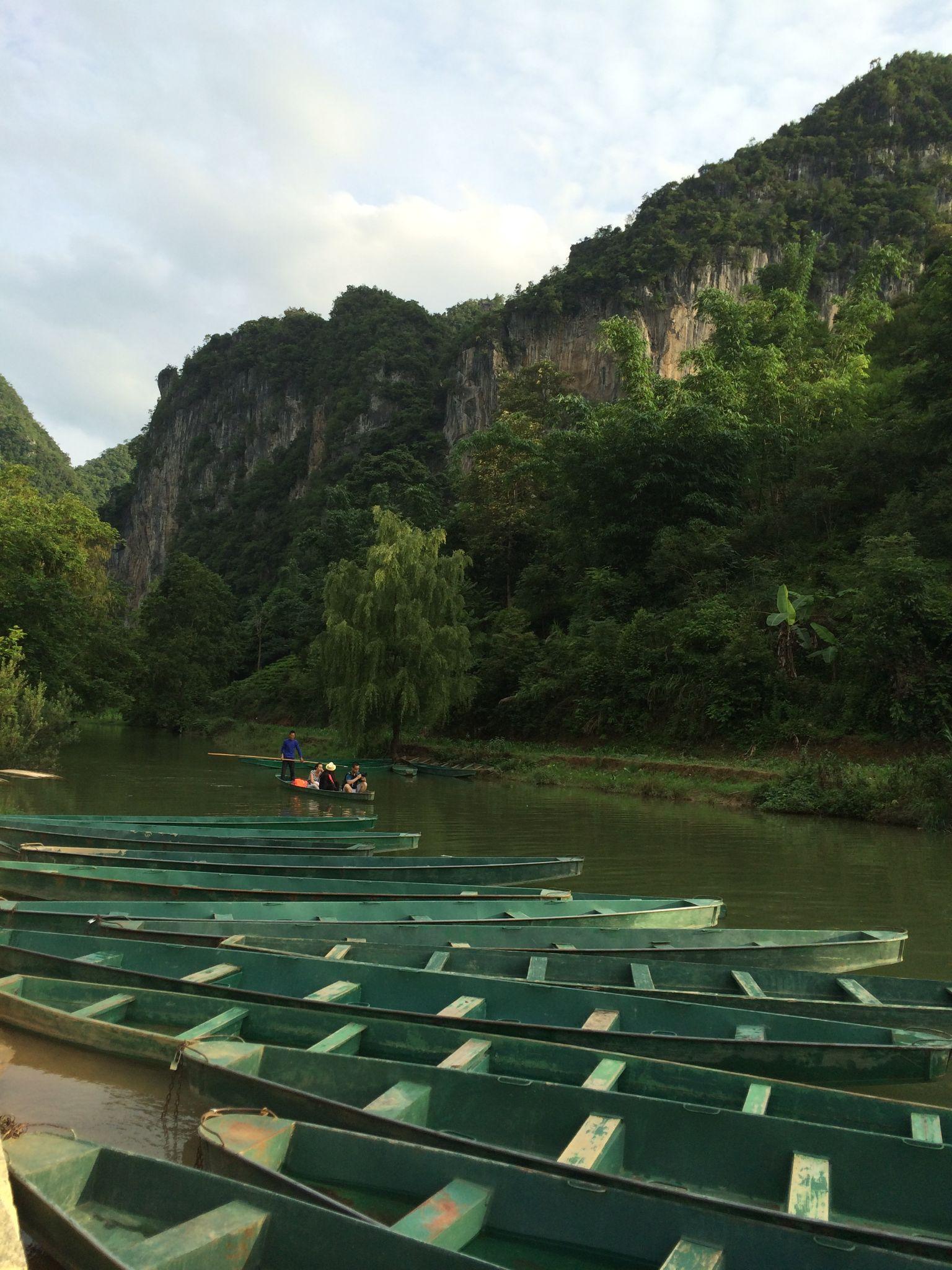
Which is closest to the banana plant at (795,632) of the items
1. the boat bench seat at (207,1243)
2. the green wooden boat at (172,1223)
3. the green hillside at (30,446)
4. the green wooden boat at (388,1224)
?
the green wooden boat at (388,1224)

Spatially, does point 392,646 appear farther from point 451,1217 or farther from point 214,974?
point 451,1217

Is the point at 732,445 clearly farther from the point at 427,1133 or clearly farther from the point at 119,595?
the point at 427,1133

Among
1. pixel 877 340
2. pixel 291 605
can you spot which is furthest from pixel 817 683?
pixel 291 605

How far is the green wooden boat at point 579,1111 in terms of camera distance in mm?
3201

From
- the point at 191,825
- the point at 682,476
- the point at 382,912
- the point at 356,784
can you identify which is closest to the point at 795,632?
the point at 682,476

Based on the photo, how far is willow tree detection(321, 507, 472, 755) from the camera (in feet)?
85.9

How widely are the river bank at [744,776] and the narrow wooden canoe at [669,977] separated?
36.2 feet

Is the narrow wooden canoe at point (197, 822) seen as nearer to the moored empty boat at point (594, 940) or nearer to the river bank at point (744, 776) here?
the moored empty boat at point (594, 940)

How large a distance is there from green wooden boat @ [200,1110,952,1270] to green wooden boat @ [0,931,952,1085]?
4.11ft

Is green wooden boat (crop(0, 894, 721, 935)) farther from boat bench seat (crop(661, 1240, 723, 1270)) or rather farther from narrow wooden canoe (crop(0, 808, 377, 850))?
boat bench seat (crop(661, 1240, 723, 1270))

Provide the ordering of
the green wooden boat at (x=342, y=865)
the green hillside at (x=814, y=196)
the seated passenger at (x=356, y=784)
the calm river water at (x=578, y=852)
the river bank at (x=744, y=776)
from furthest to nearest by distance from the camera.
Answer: the green hillside at (x=814, y=196), the seated passenger at (x=356, y=784), the river bank at (x=744, y=776), the green wooden boat at (x=342, y=865), the calm river water at (x=578, y=852)

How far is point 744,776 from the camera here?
66.6 ft

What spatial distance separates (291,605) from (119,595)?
25.1 m

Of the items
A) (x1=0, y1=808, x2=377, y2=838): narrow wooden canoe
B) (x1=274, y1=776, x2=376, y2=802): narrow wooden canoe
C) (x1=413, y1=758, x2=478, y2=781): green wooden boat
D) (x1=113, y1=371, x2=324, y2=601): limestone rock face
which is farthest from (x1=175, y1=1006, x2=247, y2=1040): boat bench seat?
(x1=113, y1=371, x2=324, y2=601): limestone rock face
